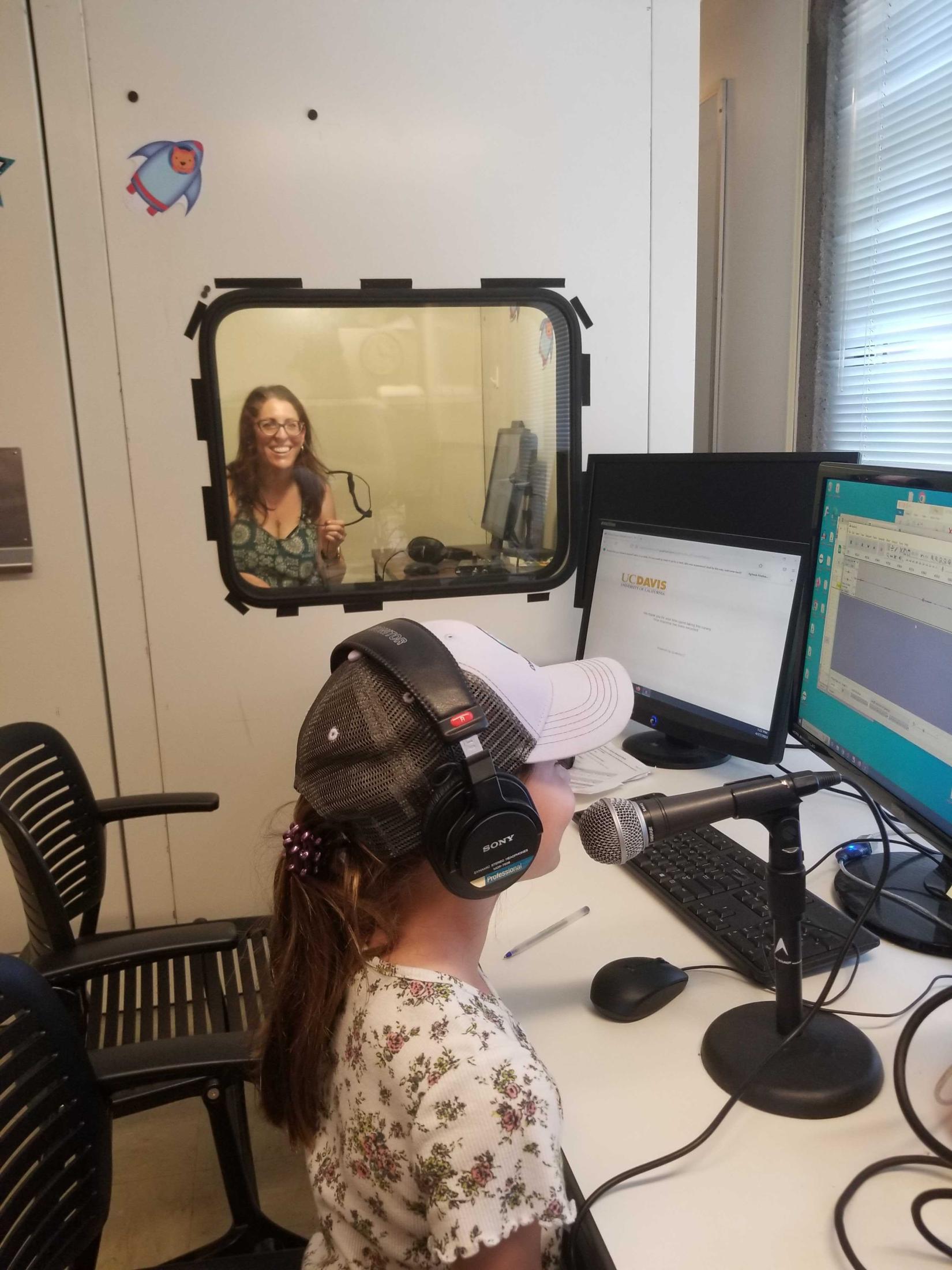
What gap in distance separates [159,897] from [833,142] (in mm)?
2500

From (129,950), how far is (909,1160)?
1020 mm

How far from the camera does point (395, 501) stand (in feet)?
6.17

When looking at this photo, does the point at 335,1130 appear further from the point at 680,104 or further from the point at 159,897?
the point at 680,104

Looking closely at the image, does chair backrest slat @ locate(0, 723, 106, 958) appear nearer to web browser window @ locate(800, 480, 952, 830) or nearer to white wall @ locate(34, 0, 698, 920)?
white wall @ locate(34, 0, 698, 920)

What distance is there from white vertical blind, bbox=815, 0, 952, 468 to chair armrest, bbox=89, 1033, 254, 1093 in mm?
1897

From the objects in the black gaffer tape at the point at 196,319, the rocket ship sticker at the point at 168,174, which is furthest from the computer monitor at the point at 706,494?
the rocket ship sticker at the point at 168,174

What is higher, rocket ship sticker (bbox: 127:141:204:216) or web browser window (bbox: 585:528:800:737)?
rocket ship sticker (bbox: 127:141:204:216)

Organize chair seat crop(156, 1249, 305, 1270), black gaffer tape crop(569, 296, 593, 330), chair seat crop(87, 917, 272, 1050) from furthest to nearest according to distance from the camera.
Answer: black gaffer tape crop(569, 296, 593, 330) < chair seat crop(87, 917, 272, 1050) < chair seat crop(156, 1249, 305, 1270)

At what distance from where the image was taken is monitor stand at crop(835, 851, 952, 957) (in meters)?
1.03

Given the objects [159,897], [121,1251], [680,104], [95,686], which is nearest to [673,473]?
[680,104]

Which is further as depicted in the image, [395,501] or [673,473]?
[395,501]

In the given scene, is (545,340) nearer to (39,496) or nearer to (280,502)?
(280,502)

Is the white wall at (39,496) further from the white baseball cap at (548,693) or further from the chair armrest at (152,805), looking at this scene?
the white baseball cap at (548,693)

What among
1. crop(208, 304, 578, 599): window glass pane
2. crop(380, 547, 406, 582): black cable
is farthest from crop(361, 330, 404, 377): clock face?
crop(380, 547, 406, 582): black cable
